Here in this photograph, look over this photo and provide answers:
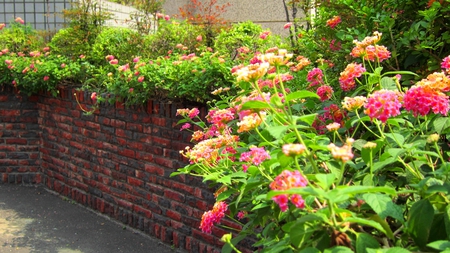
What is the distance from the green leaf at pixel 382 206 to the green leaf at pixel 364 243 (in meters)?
0.07

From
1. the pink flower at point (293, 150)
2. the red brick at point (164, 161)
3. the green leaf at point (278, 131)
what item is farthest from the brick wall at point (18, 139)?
the pink flower at point (293, 150)

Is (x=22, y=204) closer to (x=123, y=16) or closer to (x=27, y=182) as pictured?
(x=27, y=182)

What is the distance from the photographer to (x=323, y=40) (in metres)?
3.63

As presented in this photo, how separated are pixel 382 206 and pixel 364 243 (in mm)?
113

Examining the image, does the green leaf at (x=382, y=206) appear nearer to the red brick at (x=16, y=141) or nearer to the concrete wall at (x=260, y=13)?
the red brick at (x=16, y=141)

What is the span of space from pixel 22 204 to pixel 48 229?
1042 mm

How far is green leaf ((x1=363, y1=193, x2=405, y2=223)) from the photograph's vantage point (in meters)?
1.51

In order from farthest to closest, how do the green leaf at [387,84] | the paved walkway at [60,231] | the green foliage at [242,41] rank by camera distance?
the green foliage at [242,41], the paved walkway at [60,231], the green leaf at [387,84]

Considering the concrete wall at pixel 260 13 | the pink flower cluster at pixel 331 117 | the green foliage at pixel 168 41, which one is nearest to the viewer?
the pink flower cluster at pixel 331 117

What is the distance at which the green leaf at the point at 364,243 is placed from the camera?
147 centimetres

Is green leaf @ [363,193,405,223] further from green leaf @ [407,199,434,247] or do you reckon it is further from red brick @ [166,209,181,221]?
red brick @ [166,209,181,221]

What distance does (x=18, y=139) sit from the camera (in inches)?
275

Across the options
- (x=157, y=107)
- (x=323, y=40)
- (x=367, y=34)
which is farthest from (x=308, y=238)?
(x=157, y=107)

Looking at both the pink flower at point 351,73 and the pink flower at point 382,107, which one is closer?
the pink flower at point 382,107
